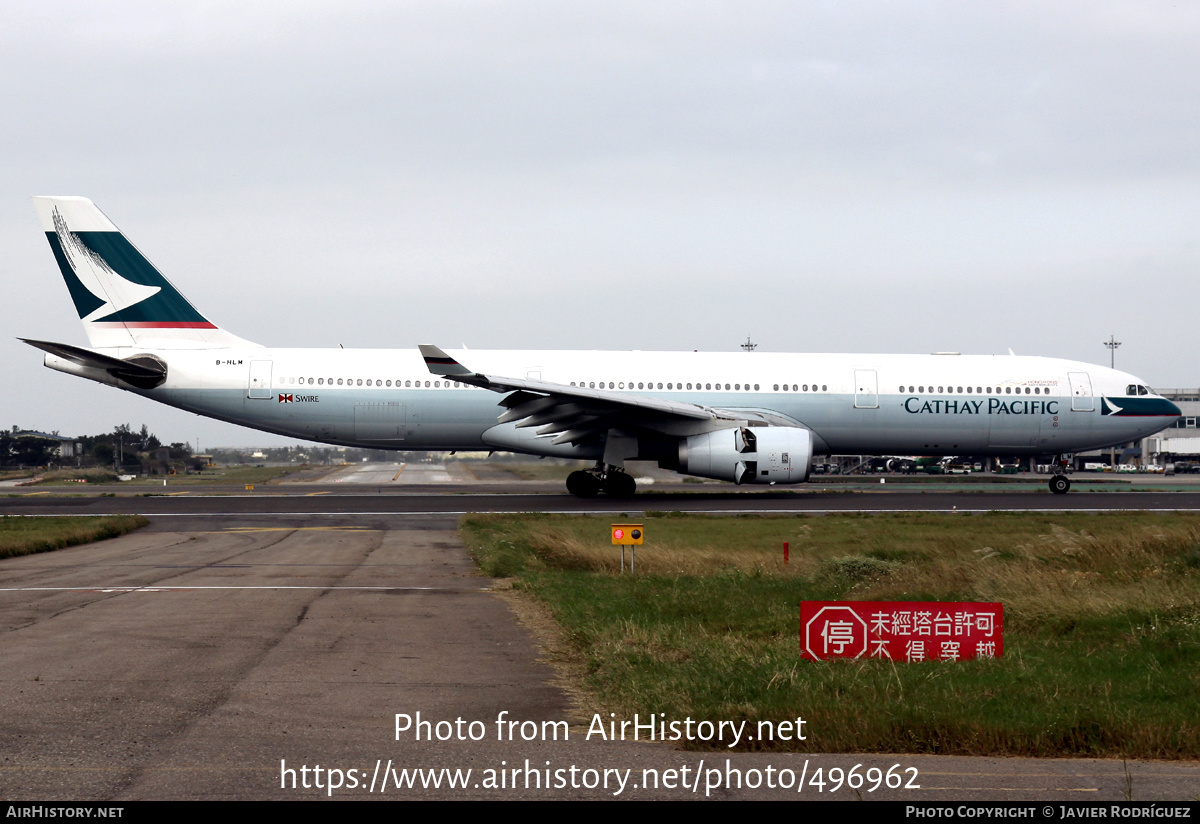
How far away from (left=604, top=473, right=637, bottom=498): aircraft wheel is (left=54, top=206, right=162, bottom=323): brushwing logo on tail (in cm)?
1462

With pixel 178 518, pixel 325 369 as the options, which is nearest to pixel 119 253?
pixel 325 369

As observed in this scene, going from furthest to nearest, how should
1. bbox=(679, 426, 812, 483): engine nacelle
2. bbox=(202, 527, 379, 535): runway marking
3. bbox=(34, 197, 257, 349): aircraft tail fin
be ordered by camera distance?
bbox=(34, 197, 257, 349): aircraft tail fin
bbox=(679, 426, 812, 483): engine nacelle
bbox=(202, 527, 379, 535): runway marking

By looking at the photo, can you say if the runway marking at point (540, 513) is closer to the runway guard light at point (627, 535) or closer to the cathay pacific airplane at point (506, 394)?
the cathay pacific airplane at point (506, 394)

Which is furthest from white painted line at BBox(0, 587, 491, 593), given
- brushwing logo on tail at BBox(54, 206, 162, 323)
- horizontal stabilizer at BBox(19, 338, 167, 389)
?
brushwing logo on tail at BBox(54, 206, 162, 323)

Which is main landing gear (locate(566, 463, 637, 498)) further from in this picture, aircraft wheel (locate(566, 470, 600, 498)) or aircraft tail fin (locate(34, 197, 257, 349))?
aircraft tail fin (locate(34, 197, 257, 349))

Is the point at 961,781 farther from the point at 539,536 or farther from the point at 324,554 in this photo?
the point at 324,554

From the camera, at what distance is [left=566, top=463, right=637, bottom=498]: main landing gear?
29.4 meters

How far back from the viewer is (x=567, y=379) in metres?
29.9

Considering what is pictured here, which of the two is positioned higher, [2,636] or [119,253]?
[119,253]

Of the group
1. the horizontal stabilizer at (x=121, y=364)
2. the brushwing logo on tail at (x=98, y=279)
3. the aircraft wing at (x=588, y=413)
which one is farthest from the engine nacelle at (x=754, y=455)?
the brushwing logo on tail at (x=98, y=279)

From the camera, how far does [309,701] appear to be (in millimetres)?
6922

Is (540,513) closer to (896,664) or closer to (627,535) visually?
(627,535)

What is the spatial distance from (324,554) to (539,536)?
3.63 meters

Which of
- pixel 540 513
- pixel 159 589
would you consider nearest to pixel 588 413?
pixel 540 513
